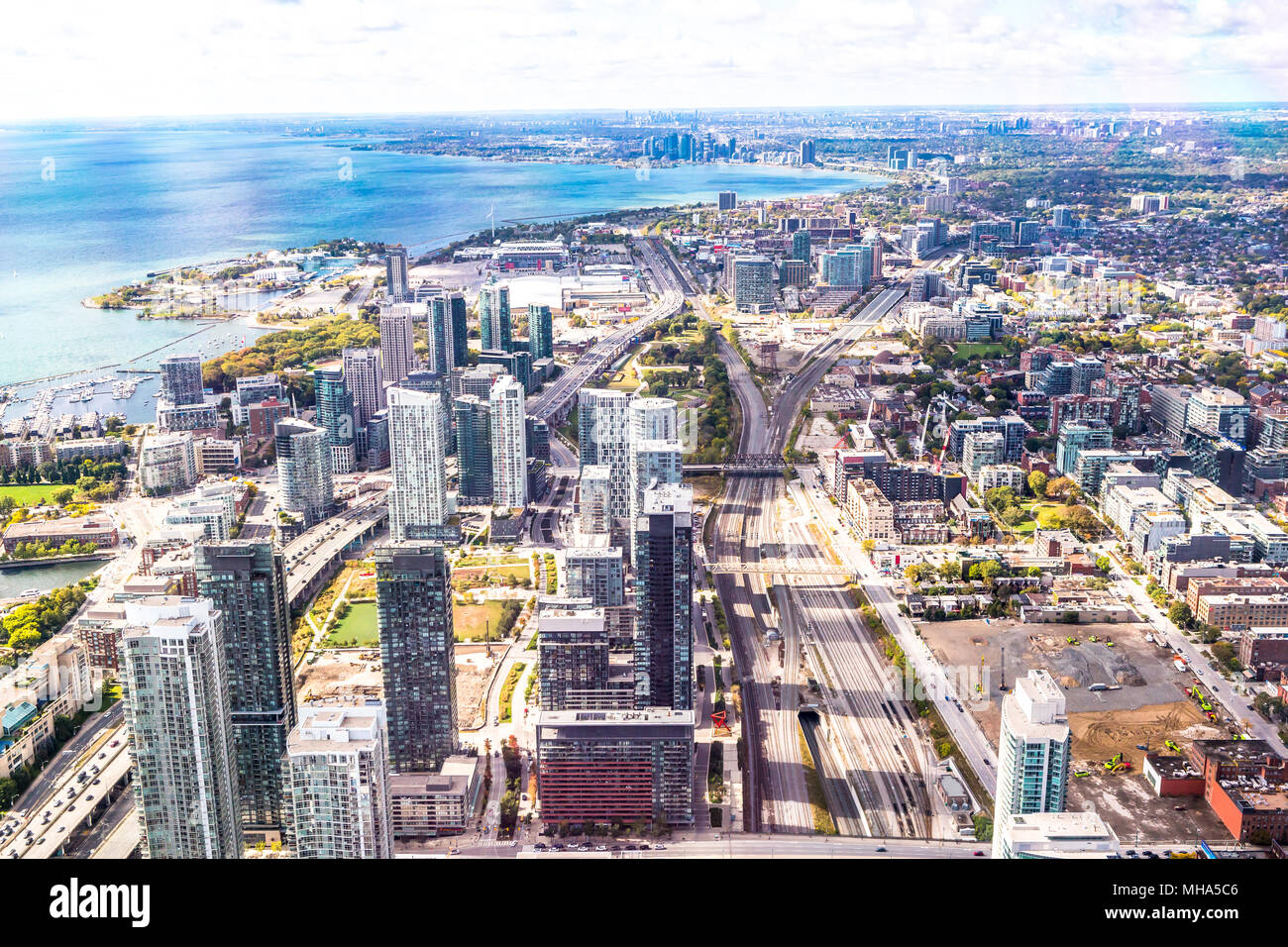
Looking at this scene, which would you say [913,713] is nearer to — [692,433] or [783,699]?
[783,699]

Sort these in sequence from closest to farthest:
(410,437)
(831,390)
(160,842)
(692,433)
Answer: (160,842)
(410,437)
(692,433)
(831,390)

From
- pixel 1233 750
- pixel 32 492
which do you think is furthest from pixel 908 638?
pixel 32 492

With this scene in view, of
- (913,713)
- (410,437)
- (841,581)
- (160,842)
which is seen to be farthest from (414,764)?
(410,437)

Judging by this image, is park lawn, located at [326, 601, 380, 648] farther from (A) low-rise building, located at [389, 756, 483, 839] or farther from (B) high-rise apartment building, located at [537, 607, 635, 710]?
(A) low-rise building, located at [389, 756, 483, 839]

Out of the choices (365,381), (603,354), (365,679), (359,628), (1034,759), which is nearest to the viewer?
(1034,759)

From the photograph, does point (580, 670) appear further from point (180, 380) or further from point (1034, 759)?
point (180, 380)

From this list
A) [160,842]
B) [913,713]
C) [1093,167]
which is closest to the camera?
[160,842]

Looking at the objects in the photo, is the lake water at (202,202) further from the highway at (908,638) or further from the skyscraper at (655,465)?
the highway at (908,638)
